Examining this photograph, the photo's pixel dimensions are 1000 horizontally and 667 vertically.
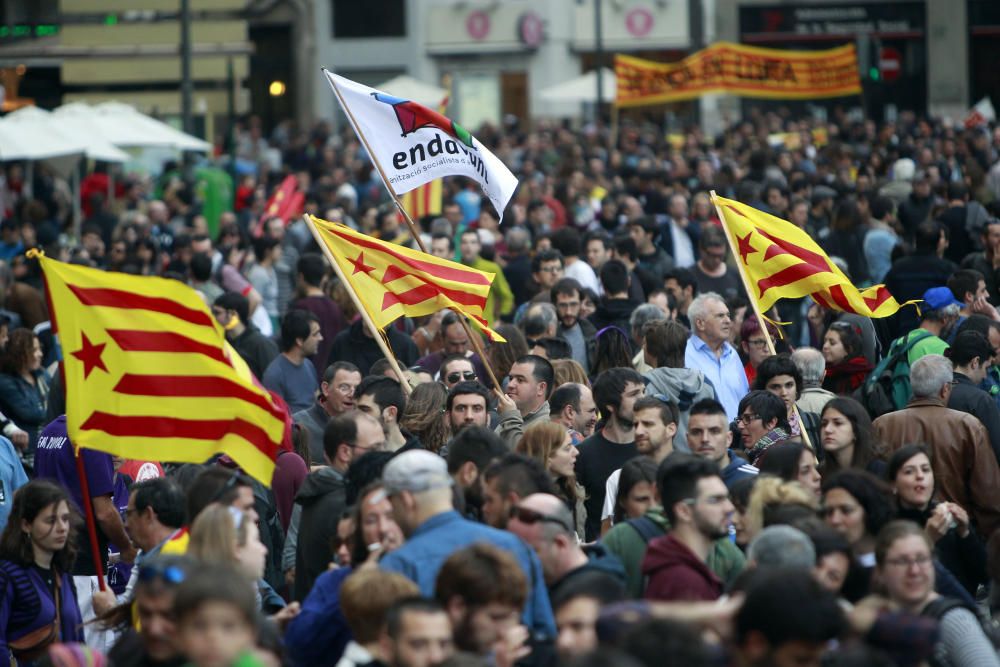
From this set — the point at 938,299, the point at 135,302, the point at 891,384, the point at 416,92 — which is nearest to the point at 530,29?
the point at 416,92

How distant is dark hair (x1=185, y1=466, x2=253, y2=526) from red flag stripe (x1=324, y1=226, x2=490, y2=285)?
328 centimetres

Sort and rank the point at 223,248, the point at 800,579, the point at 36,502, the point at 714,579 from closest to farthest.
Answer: the point at 800,579 → the point at 714,579 → the point at 36,502 → the point at 223,248

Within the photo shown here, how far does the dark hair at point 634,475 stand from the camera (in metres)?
7.45

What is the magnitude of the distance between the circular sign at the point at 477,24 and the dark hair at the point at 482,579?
41714mm

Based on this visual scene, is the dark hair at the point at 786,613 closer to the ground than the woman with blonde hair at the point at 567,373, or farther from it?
farther from it

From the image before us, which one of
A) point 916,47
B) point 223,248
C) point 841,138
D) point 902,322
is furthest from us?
point 916,47

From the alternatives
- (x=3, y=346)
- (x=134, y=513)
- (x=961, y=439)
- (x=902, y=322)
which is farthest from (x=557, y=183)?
(x=134, y=513)

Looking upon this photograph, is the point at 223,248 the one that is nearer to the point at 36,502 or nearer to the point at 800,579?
the point at 36,502

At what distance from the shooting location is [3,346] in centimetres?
1182

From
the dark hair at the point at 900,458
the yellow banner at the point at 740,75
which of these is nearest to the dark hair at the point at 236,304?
the dark hair at the point at 900,458

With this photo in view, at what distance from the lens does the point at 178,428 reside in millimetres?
7266

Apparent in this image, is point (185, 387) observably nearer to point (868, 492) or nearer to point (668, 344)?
point (868, 492)

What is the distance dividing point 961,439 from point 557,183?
16.3m

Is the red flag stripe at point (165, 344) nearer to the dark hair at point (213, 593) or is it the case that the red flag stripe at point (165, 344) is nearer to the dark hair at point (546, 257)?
the dark hair at point (213, 593)
